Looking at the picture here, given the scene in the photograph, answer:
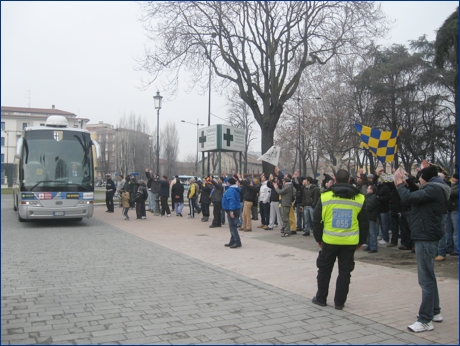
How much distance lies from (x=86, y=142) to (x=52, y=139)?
1.19m

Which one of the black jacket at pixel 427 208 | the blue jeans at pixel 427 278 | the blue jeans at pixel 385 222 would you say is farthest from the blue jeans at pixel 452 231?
the blue jeans at pixel 427 278

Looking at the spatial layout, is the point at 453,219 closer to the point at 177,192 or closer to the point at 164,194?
the point at 177,192

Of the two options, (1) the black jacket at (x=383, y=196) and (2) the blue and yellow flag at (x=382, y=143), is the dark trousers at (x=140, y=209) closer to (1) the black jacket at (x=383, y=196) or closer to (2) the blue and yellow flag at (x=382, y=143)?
(2) the blue and yellow flag at (x=382, y=143)

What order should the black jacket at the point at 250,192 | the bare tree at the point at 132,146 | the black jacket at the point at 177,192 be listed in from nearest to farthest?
the black jacket at the point at 250,192
the black jacket at the point at 177,192
the bare tree at the point at 132,146

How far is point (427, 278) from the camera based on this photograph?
212 inches

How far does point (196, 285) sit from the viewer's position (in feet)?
24.7

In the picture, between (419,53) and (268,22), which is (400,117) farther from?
(268,22)

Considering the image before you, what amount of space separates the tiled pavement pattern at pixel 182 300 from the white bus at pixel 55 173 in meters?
4.01

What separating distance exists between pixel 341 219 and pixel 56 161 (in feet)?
41.3

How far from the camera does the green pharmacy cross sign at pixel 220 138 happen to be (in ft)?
62.7

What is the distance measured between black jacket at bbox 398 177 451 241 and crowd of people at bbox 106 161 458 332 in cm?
1

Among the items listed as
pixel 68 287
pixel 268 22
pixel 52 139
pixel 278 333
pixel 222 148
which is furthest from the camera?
pixel 268 22

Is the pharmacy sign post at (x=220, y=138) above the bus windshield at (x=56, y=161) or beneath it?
above

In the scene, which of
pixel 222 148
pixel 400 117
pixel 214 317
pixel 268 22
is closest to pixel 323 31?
pixel 268 22
